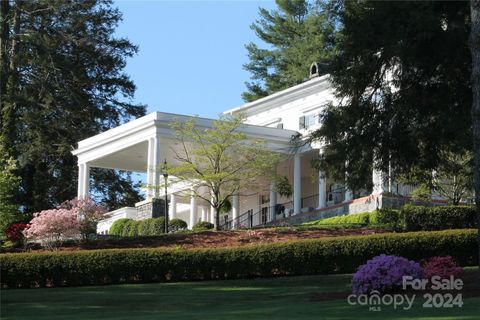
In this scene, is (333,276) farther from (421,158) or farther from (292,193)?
(292,193)

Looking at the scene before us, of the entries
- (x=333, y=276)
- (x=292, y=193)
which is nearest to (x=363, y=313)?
(x=333, y=276)

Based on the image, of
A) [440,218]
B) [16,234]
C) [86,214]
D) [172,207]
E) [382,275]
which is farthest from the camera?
[172,207]

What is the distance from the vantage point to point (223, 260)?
76.0ft

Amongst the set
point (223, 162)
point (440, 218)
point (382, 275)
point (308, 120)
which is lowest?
point (382, 275)

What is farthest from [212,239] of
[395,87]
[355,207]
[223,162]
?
[355,207]

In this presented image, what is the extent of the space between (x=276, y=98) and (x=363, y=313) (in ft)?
117

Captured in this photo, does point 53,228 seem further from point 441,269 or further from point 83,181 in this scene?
point 83,181

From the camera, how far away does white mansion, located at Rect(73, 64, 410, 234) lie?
38812mm

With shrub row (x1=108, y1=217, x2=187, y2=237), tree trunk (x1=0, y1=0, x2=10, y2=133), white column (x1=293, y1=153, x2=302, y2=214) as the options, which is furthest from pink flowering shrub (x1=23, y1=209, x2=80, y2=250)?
tree trunk (x1=0, y1=0, x2=10, y2=133)

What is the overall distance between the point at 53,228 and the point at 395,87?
12.4 metres

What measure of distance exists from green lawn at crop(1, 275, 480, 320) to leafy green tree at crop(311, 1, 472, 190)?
3551 millimetres

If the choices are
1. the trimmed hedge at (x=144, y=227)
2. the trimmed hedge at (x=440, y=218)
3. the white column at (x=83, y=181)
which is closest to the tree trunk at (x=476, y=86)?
the trimmed hedge at (x=440, y=218)

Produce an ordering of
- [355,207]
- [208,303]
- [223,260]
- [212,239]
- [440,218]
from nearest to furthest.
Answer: [208,303]
[223,260]
[440,218]
[212,239]
[355,207]

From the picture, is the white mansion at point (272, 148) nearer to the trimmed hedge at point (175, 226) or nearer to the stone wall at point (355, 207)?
the stone wall at point (355, 207)
